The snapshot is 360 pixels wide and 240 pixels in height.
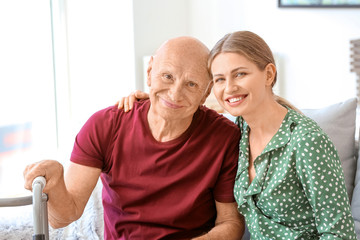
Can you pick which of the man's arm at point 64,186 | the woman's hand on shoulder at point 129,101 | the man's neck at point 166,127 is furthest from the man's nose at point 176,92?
the man's arm at point 64,186

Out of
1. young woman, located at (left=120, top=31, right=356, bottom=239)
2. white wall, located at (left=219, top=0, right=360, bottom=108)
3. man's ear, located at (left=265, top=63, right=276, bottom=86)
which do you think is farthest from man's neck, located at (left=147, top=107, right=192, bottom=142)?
white wall, located at (left=219, top=0, right=360, bottom=108)

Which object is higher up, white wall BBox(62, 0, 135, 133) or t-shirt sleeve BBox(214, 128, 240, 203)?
white wall BBox(62, 0, 135, 133)

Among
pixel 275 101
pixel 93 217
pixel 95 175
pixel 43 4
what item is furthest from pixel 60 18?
pixel 275 101

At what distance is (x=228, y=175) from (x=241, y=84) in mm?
342

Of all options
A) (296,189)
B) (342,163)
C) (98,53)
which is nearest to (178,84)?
(296,189)

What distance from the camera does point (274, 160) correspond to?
1495mm

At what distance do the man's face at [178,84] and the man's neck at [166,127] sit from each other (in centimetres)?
5

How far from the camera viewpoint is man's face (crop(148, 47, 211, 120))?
1645 millimetres

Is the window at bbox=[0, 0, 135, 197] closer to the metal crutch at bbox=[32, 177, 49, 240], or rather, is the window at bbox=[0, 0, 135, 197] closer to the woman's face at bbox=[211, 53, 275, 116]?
the woman's face at bbox=[211, 53, 275, 116]

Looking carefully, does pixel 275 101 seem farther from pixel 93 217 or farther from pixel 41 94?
pixel 41 94

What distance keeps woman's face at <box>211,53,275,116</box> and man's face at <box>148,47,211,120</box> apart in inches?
5.2

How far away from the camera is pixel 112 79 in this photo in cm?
343

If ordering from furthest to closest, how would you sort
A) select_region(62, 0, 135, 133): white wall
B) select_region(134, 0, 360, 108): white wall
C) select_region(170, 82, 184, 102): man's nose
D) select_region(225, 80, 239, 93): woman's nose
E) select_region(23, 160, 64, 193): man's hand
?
select_region(134, 0, 360, 108): white wall < select_region(62, 0, 135, 133): white wall < select_region(170, 82, 184, 102): man's nose < select_region(225, 80, 239, 93): woman's nose < select_region(23, 160, 64, 193): man's hand

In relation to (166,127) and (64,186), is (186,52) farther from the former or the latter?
(64,186)
